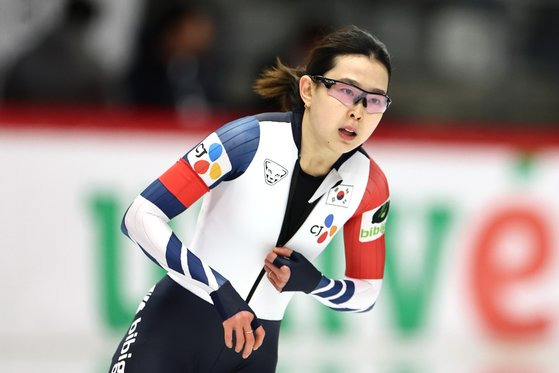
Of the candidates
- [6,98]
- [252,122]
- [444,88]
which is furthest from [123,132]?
[252,122]

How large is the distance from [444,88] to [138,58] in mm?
2289

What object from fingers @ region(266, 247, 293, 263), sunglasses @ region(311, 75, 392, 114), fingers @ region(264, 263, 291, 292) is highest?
sunglasses @ region(311, 75, 392, 114)

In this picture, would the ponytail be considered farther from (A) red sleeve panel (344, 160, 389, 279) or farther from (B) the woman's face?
(A) red sleeve panel (344, 160, 389, 279)

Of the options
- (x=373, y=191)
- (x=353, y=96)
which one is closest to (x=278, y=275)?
(x=373, y=191)

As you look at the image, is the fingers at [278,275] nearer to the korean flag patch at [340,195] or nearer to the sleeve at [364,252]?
the sleeve at [364,252]

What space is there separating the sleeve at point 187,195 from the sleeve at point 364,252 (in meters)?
0.38

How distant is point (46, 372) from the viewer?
18.5ft

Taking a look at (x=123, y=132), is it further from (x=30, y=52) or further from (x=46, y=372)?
(x=46, y=372)

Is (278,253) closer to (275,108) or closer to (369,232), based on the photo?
(369,232)

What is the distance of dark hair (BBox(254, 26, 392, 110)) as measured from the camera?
303 cm

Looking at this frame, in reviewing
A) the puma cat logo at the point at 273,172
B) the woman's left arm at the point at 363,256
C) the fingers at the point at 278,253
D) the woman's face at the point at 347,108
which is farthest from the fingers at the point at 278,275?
the woman's face at the point at 347,108

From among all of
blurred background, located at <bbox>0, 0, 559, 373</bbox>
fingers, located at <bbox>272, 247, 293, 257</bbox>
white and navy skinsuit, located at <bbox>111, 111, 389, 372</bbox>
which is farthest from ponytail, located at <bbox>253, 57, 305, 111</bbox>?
blurred background, located at <bbox>0, 0, 559, 373</bbox>

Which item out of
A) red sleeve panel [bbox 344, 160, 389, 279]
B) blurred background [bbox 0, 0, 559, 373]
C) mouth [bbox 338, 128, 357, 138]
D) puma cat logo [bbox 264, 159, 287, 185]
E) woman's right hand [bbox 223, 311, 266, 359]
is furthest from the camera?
blurred background [bbox 0, 0, 559, 373]

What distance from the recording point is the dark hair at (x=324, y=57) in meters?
3.03
